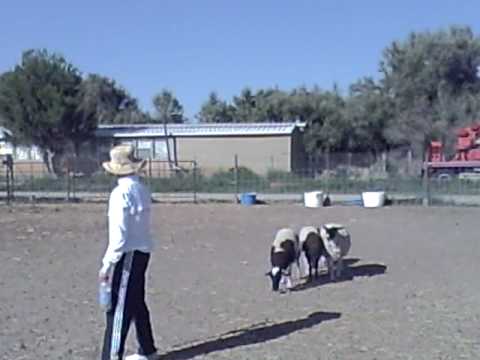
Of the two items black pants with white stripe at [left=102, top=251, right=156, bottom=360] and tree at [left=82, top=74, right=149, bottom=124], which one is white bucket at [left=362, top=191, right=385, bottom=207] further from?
tree at [left=82, top=74, right=149, bottom=124]

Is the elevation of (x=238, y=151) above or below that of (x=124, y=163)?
above

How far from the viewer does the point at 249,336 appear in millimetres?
8148

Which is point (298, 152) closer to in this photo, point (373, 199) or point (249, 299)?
point (373, 199)

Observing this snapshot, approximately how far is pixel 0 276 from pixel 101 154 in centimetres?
4346

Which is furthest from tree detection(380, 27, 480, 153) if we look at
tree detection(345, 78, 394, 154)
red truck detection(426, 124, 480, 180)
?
red truck detection(426, 124, 480, 180)

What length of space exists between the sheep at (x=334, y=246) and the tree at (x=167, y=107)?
7175 cm

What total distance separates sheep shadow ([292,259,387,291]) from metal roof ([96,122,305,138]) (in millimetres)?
36100

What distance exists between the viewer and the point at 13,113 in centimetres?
5838

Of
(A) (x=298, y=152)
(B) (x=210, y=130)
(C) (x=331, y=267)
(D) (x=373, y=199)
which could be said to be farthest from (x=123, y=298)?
(A) (x=298, y=152)

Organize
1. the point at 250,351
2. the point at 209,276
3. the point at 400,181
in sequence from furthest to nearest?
the point at 400,181
the point at 209,276
the point at 250,351

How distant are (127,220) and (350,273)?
6.59m

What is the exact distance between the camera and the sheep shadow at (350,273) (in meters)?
11.6

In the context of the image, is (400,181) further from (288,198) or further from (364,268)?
(364,268)

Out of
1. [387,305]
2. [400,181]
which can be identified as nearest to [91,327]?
[387,305]
